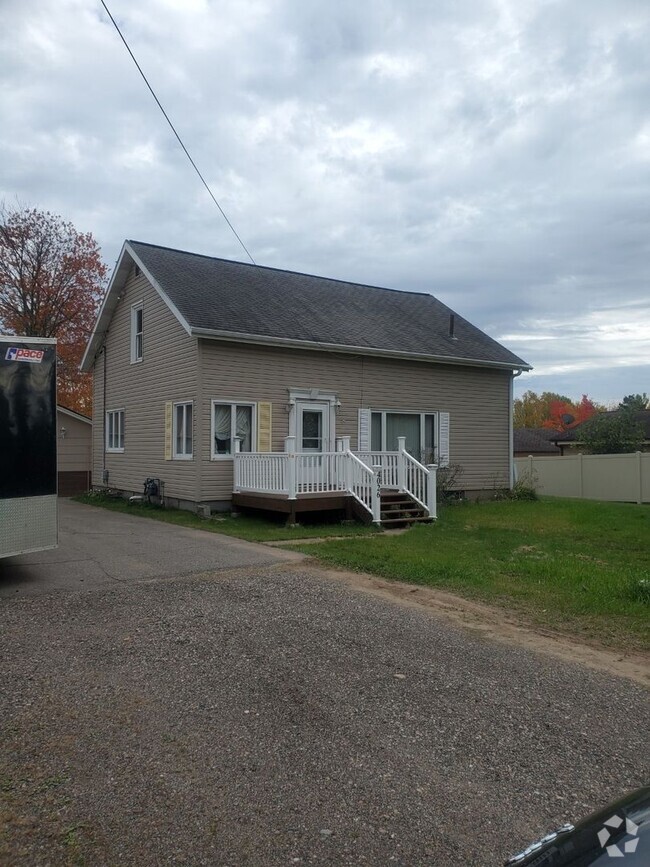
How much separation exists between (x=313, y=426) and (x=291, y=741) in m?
13.6

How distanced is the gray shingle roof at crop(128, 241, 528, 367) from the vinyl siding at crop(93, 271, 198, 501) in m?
0.74

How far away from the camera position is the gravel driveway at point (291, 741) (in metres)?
3.12

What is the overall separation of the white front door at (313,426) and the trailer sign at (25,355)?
9.30 metres

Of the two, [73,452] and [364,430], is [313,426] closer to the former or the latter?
[364,430]

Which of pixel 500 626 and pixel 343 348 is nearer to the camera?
pixel 500 626

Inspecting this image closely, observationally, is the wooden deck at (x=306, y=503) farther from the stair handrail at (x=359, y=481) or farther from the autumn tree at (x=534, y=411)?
the autumn tree at (x=534, y=411)

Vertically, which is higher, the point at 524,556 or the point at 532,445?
the point at 532,445

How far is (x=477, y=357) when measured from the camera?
66.0 feet

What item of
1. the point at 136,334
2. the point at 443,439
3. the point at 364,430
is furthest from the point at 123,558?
the point at 443,439

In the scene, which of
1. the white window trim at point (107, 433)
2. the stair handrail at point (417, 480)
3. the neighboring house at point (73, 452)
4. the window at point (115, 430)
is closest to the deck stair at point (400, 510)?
the stair handrail at point (417, 480)

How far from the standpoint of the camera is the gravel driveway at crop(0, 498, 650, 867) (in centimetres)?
312

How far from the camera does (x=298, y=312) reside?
18.7 m

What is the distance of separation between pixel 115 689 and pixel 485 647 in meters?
3.04

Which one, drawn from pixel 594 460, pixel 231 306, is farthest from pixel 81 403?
pixel 594 460
